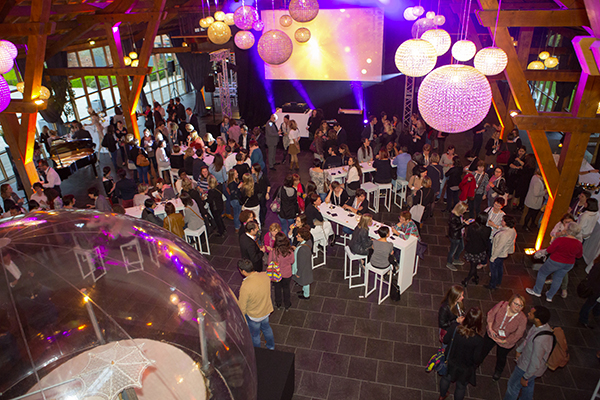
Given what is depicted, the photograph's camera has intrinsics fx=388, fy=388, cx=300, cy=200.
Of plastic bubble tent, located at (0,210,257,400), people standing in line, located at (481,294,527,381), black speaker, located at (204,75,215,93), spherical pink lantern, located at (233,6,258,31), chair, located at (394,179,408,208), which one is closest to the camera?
plastic bubble tent, located at (0,210,257,400)

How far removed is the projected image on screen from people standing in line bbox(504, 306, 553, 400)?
Result: 395 inches

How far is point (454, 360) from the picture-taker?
11.7 feet

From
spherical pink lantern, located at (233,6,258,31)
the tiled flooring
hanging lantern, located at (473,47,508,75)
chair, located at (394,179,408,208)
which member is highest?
spherical pink lantern, located at (233,6,258,31)

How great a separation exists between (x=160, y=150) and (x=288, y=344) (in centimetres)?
525

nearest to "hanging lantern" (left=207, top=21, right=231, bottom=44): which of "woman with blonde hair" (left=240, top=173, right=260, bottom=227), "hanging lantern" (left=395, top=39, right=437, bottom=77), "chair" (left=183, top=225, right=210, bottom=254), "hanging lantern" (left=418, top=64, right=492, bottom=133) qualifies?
"woman with blonde hair" (left=240, top=173, right=260, bottom=227)

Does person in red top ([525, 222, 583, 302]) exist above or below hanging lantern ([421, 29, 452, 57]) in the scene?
below

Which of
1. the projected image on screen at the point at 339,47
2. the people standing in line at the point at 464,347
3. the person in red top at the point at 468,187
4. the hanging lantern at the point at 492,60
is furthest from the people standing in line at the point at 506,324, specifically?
the projected image on screen at the point at 339,47

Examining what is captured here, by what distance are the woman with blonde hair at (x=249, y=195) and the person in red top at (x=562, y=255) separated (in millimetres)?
4216

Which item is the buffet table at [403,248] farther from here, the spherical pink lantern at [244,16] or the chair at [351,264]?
the spherical pink lantern at [244,16]

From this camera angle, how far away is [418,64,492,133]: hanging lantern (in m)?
3.31

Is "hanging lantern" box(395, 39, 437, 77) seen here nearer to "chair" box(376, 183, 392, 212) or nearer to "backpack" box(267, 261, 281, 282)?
"backpack" box(267, 261, 281, 282)

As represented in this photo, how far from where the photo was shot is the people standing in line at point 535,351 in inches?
134

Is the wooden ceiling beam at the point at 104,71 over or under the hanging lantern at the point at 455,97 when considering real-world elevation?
under

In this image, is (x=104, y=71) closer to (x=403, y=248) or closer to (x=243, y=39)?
(x=243, y=39)
